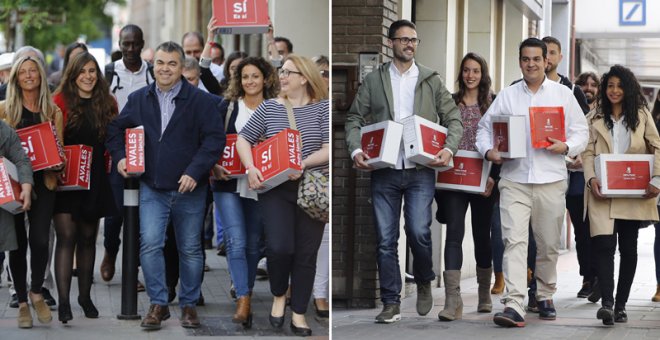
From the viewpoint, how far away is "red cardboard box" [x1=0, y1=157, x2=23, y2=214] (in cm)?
831

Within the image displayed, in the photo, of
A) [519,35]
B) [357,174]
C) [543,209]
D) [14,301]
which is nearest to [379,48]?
[357,174]

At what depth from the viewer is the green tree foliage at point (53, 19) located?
26844 mm

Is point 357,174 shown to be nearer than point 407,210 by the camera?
No

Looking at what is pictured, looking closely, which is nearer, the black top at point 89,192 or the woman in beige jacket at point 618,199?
the black top at point 89,192

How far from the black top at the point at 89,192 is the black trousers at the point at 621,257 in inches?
136

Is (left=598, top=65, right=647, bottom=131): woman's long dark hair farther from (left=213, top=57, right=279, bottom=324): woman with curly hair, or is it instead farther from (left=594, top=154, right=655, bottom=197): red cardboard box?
(left=213, top=57, right=279, bottom=324): woman with curly hair

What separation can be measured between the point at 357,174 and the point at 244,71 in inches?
51.3

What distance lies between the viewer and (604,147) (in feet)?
31.6

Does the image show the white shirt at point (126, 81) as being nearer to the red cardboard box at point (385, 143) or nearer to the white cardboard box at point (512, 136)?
the red cardboard box at point (385, 143)

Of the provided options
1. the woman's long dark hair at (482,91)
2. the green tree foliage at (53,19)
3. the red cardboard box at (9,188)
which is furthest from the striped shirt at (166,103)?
the green tree foliage at (53,19)

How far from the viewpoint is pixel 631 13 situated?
61.4 ft

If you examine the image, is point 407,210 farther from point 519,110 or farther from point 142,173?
point 142,173

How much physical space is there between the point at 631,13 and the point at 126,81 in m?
9.86

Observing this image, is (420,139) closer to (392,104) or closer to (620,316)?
(392,104)
